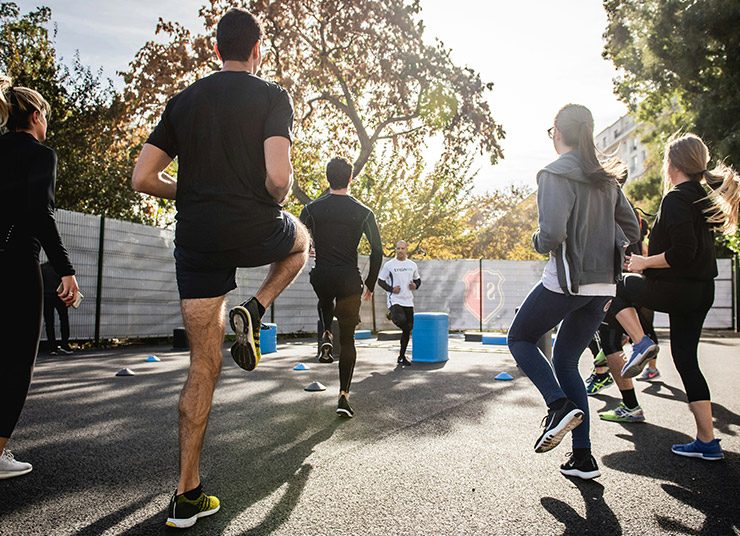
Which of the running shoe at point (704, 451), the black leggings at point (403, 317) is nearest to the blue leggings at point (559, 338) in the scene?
the running shoe at point (704, 451)

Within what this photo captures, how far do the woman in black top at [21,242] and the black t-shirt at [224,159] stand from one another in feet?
2.98

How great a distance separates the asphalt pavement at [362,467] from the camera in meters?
2.53

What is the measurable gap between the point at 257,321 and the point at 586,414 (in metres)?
1.90

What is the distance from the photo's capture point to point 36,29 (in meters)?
19.2

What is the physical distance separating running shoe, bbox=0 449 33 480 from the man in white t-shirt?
7.01 meters

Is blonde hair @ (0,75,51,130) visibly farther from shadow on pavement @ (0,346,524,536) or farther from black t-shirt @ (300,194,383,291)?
black t-shirt @ (300,194,383,291)

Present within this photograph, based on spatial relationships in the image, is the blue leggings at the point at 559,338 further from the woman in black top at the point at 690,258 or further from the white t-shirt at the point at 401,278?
the white t-shirt at the point at 401,278

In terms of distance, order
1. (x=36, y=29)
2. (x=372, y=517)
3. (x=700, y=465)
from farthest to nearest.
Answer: (x=36, y=29), (x=700, y=465), (x=372, y=517)

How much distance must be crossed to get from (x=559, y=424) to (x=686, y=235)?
4.92 ft

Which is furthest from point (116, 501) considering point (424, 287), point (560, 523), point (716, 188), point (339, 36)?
point (424, 287)

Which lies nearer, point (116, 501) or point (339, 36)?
point (116, 501)

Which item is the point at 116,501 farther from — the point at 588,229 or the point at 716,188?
the point at 716,188

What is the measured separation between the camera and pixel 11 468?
121 inches

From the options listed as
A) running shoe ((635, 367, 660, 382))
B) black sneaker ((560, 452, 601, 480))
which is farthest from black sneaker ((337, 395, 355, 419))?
running shoe ((635, 367, 660, 382))
